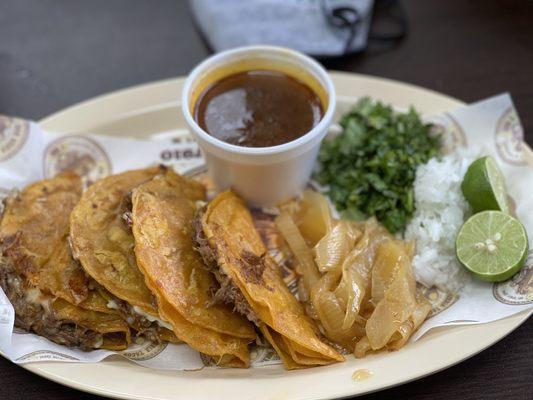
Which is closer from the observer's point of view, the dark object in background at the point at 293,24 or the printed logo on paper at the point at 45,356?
the printed logo on paper at the point at 45,356

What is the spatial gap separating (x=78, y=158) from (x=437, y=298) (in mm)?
2106

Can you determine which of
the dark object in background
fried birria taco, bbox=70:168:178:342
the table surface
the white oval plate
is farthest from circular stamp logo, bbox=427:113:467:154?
fried birria taco, bbox=70:168:178:342

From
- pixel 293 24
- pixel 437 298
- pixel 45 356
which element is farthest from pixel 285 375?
pixel 293 24

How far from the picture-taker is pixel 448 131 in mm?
3248

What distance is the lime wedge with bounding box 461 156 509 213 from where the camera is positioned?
2.73 metres

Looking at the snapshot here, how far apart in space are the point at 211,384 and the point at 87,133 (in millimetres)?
1645

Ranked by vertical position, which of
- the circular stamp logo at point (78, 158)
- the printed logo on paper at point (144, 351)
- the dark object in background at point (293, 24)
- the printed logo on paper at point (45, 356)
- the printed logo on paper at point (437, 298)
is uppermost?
the dark object in background at point (293, 24)

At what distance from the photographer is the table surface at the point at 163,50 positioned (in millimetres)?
3836

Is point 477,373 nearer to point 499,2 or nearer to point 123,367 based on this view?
point 123,367

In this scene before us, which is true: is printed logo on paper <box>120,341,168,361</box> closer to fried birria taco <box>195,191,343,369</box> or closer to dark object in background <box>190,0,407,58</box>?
fried birria taco <box>195,191,343,369</box>

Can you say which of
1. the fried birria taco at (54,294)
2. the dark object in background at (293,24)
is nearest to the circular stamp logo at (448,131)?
the dark object in background at (293,24)

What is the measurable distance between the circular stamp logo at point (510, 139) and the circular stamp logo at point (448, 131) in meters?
0.19

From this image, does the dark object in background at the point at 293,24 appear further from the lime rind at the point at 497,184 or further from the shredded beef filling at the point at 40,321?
the shredded beef filling at the point at 40,321

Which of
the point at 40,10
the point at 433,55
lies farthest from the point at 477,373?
the point at 40,10
